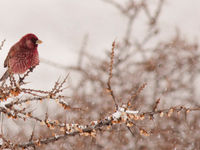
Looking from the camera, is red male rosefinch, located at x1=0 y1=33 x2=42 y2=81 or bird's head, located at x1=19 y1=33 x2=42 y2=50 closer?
red male rosefinch, located at x1=0 y1=33 x2=42 y2=81

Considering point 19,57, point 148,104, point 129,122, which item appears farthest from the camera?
point 148,104

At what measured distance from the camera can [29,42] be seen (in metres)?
4.84

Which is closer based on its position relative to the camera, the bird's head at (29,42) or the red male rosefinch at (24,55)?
the red male rosefinch at (24,55)

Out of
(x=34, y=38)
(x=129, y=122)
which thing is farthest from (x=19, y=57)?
(x=129, y=122)

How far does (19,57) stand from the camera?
467cm

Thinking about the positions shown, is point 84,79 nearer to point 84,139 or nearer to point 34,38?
point 84,139

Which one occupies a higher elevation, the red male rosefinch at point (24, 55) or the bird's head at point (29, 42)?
the bird's head at point (29, 42)

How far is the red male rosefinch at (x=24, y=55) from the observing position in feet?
15.1

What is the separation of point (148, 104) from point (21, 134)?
3.70m

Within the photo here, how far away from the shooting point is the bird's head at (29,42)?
4.82 m

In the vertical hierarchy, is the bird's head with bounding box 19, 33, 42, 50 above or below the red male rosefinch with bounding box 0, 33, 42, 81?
above

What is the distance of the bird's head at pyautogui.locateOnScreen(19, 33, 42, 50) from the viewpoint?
4816 millimetres

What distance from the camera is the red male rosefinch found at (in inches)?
182

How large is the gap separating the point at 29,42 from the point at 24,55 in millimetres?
270
